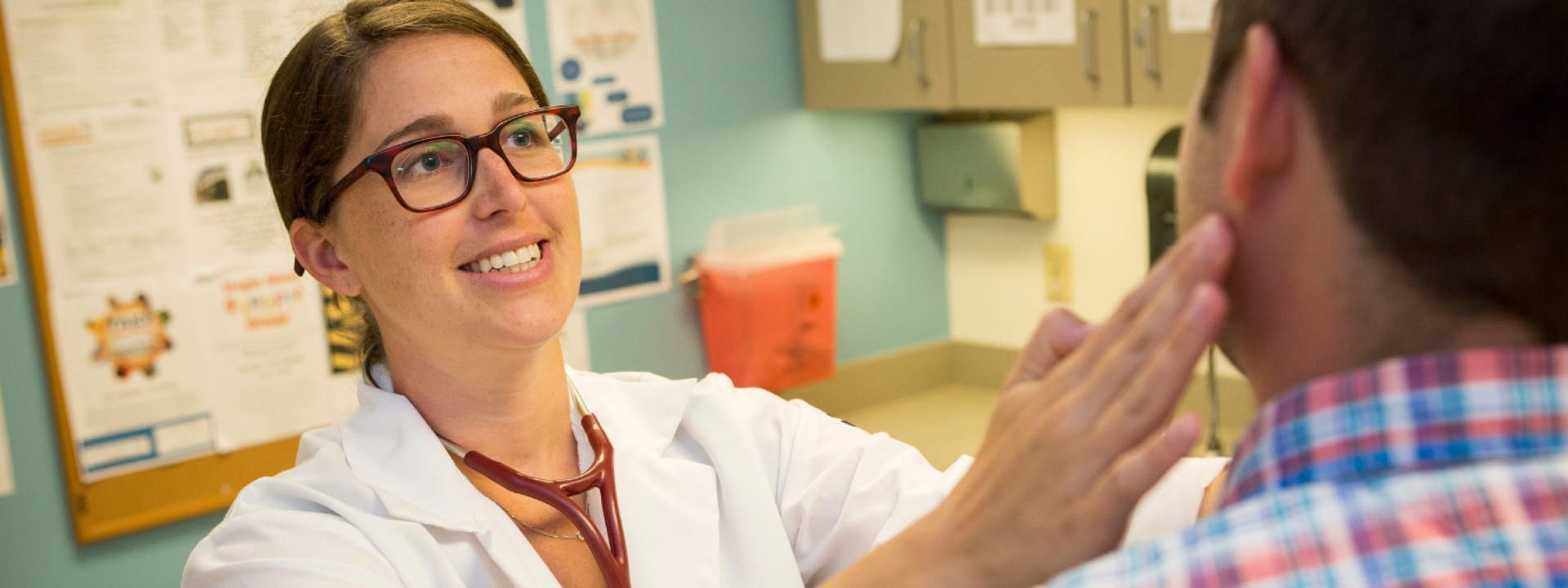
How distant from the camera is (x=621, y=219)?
8.96 feet

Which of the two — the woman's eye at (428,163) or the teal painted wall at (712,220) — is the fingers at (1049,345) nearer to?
the woman's eye at (428,163)

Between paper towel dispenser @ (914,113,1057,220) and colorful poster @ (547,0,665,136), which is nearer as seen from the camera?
colorful poster @ (547,0,665,136)

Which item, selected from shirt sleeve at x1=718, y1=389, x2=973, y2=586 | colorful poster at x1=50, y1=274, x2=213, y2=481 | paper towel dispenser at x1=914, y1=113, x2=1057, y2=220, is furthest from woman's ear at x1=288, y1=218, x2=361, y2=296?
paper towel dispenser at x1=914, y1=113, x2=1057, y2=220

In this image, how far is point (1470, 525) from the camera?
0.58 metres

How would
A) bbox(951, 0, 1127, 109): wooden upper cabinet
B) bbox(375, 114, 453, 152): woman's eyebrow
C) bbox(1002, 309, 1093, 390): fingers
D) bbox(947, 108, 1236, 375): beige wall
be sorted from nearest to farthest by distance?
bbox(1002, 309, 1093, 390): fingers < bbox(375, 114, 453, 152): woman's eyebrow < bbox(951, 0, 1127, 109): wooden upper cabinet < bbox(947, 108, 1236, 375): beige wall

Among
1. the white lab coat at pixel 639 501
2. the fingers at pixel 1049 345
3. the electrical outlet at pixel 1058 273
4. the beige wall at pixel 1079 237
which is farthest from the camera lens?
the electrical outlet at pixel 1058 273

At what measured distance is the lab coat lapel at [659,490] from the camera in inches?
50.6

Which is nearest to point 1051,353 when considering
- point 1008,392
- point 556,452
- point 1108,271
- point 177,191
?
point 1008,392

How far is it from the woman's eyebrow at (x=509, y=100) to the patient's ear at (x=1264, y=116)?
0.81m

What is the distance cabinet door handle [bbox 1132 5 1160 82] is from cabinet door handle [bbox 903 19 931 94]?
52 centimetres

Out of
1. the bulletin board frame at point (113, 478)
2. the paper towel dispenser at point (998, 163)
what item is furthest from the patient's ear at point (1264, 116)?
the paper towel dispenser at point (998, 163)

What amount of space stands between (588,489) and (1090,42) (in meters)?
1.40

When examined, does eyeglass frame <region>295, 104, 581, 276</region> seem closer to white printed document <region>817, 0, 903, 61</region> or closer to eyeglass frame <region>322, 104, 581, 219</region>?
eyeglass frame <region>322, 104, 581, 219</region>

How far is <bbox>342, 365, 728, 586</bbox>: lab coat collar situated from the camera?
1.21m
